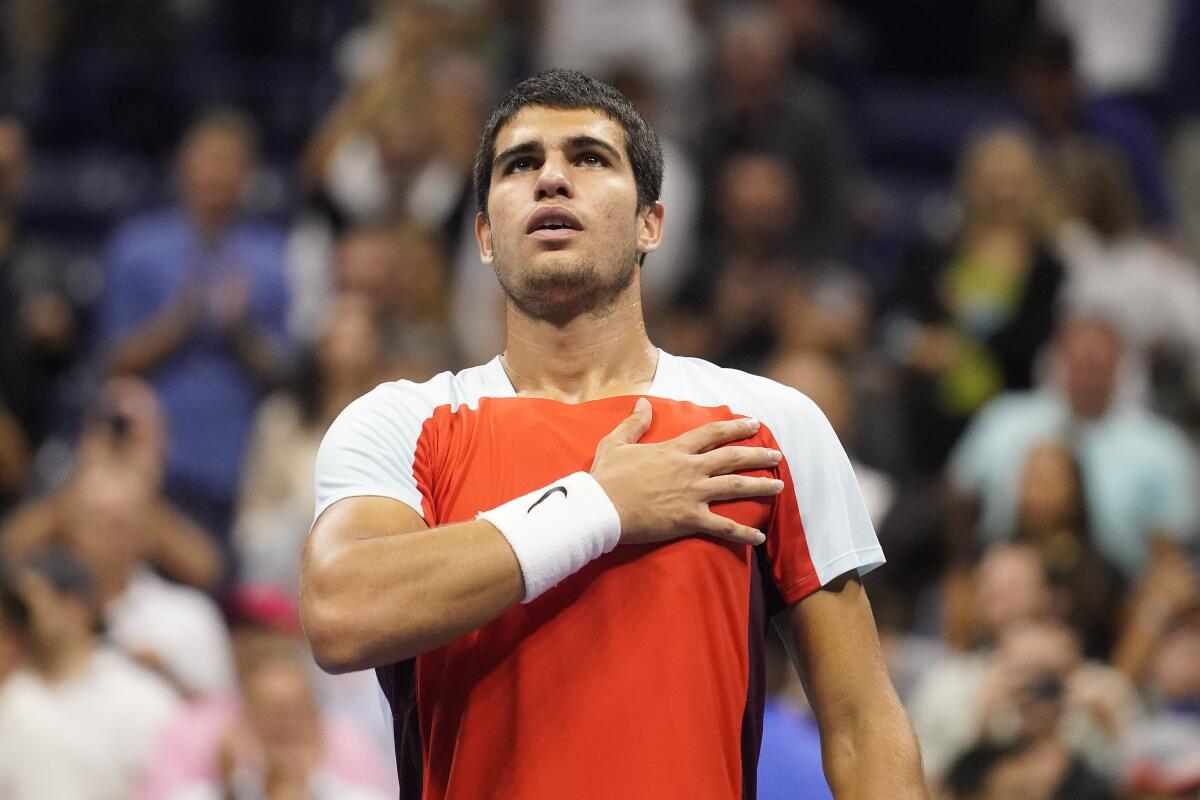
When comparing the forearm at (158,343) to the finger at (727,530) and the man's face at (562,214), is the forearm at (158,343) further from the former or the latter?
the finger at (727,530)

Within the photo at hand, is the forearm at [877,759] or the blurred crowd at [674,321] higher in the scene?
the blurred crowd at [674,321]

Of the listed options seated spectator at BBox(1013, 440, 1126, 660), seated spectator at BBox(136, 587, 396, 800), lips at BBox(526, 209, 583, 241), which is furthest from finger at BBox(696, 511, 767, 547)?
seated spectator at BBox(1013, 440, 1126, 660)

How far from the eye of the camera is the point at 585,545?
3.00m

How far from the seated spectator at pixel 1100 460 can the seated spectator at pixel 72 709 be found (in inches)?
124

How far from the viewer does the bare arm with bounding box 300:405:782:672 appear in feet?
9.65

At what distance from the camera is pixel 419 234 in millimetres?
8438

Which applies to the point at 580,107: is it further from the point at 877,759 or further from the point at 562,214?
the point at 877,759

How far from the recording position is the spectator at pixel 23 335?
855 cm

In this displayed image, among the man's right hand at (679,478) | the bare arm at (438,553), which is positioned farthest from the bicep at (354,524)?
the man's right hand at (679,478)

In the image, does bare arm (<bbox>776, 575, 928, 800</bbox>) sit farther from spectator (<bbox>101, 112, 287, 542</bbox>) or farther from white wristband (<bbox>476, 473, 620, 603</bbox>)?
spectator (<bbox>101, 112, 287, 542</bbox>)

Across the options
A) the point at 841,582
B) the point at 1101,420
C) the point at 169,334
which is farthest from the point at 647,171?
the point at 169,334

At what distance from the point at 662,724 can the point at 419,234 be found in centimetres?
558

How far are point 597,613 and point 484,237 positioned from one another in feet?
2.74

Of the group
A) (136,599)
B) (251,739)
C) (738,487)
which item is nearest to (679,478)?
(738,487)
